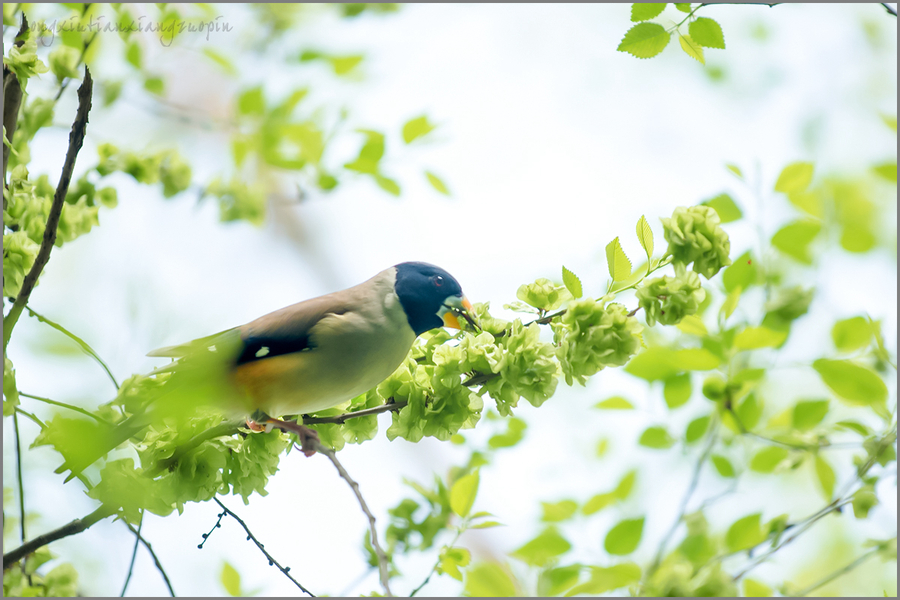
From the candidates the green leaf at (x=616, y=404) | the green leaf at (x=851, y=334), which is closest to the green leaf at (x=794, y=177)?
the green leaf at (x=851, y=334)

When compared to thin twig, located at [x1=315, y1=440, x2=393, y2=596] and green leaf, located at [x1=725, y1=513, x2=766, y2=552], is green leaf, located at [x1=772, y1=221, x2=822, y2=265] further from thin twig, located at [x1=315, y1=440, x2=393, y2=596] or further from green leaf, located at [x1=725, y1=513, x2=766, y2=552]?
thin twig, located at [x1=315, y1=440, x2=393, y2=596]

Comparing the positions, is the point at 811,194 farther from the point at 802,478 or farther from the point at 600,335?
the point at 802,478

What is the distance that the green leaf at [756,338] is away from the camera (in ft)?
3.53

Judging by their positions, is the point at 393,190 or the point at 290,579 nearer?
the point at 290,579

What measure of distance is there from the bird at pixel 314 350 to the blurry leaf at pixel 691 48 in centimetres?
43

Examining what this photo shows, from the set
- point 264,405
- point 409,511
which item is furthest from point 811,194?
point 264,405

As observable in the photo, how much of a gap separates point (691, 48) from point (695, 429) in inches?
31.5

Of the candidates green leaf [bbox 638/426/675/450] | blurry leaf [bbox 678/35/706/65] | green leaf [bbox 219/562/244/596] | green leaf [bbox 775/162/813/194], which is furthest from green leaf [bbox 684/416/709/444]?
green leaf [bbox 219/562/244/596]

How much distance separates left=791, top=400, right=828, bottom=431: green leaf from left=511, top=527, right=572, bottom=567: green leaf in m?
0.51

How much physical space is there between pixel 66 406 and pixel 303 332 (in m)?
0.30

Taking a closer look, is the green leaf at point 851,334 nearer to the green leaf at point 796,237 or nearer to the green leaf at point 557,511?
the green leaf at point 796,237

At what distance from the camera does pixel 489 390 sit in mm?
760

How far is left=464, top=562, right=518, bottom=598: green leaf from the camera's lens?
1055 mm

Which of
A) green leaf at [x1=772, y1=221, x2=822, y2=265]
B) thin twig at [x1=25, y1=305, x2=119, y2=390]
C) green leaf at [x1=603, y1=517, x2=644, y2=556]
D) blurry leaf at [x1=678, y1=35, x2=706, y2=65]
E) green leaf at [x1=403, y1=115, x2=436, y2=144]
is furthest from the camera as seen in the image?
green leaf at [x1=403, y1=115, x2=436, y2=144]
